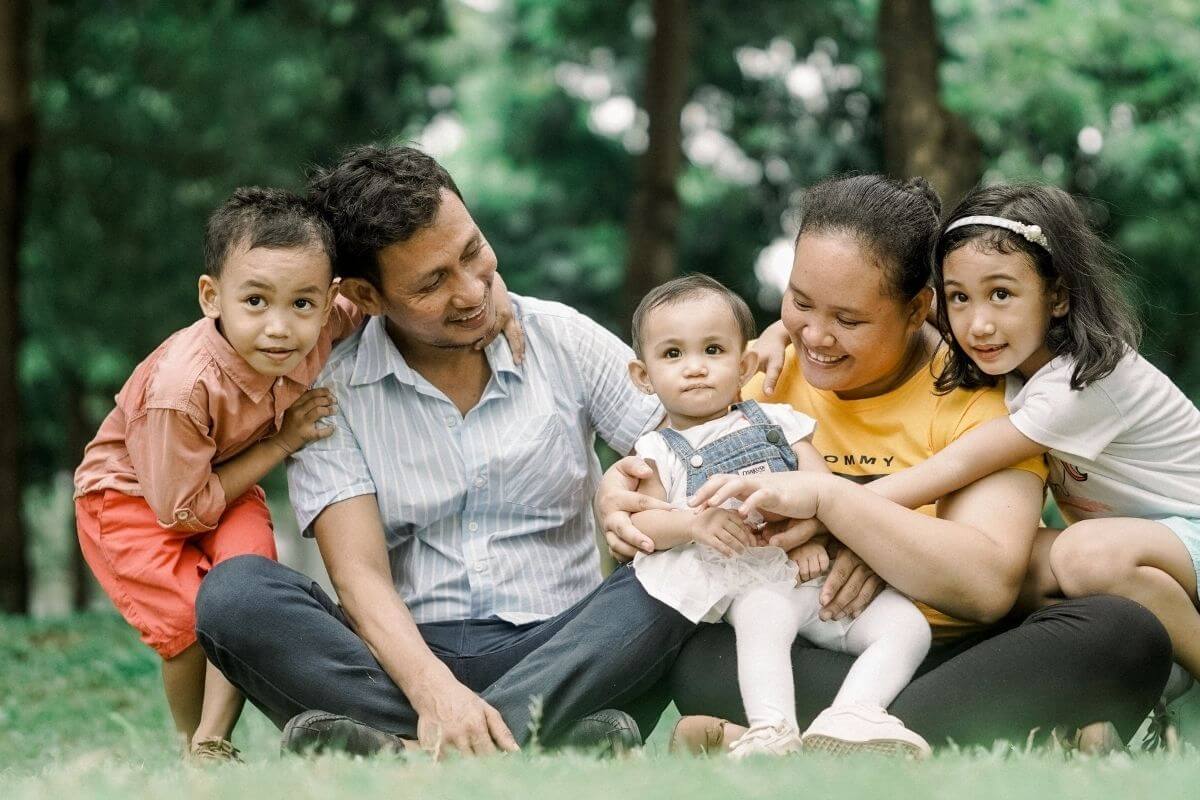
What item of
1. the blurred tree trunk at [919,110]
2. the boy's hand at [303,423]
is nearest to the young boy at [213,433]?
the boy's hand at [303,423]

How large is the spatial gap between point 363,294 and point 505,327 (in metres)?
0.41

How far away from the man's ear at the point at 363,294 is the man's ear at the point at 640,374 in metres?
0.72

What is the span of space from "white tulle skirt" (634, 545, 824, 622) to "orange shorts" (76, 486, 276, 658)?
1.11 m

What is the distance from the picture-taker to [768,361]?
398 cm

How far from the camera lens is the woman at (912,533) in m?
3.33

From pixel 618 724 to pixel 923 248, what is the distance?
143cm

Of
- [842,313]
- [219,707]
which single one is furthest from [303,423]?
[842,313]

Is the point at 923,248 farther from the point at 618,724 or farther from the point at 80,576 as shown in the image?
the point at 80,576

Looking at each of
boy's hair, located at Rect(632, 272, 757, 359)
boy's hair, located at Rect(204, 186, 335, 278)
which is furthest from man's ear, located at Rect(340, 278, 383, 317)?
boy's hair, located at Rect(632, 272, 757, 359)

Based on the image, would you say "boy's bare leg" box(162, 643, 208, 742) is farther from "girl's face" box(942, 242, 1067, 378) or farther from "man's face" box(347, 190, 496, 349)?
"girl's face" box(942, 242, 1067, 378)

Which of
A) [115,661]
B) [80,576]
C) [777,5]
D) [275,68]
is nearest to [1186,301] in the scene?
[777,5]

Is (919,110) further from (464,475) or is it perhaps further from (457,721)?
(457,721)

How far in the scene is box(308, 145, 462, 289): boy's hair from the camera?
3.85 m

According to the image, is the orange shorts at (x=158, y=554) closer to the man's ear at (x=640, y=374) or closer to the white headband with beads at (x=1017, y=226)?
the man's ear at (x=640, y=374)
